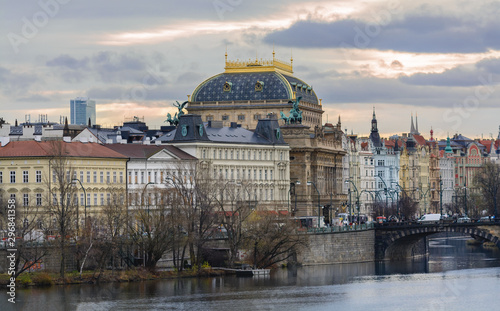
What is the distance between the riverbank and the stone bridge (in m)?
32.0

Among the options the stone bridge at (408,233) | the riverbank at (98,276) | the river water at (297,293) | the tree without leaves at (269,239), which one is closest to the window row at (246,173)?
the stone bridge at (408,233)

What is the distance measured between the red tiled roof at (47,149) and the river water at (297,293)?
20.0 metres

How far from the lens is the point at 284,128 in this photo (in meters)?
190

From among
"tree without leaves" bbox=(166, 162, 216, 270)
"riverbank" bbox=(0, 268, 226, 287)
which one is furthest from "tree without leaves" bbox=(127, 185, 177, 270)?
"riverbank" bbox=(0, 268, 226, 287)

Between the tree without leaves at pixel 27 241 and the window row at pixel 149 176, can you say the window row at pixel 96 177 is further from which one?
the tree without leaves at pixel 27 241

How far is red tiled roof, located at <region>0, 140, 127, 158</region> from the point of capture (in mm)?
137250

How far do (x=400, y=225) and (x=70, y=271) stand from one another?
48642 mm

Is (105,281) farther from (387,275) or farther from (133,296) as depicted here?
(387,275)

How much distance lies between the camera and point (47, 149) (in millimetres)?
138250

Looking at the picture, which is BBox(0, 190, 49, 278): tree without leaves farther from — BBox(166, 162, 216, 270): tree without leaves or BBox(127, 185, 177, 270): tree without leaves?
BBox(166, 162, 216, 270): tree without leaves

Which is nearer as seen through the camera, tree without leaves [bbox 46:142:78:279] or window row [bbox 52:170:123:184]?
tree without leaves [bbox 46:142:78:279]

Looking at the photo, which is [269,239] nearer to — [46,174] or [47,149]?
[46,174]

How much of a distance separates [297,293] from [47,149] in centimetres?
3279

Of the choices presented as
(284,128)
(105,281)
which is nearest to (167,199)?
(105,281)
